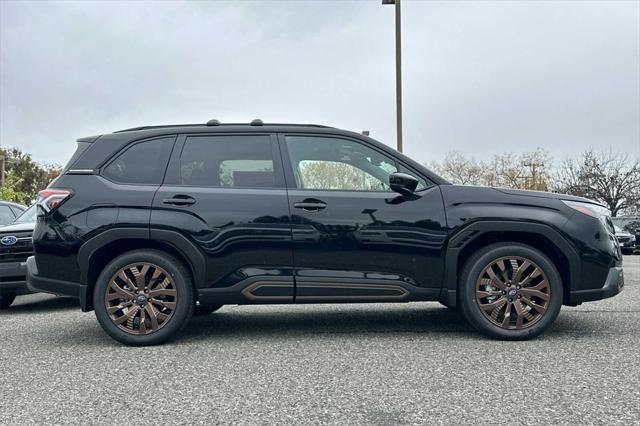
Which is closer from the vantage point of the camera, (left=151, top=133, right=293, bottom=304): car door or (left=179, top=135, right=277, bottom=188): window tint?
(left=151, top=133, right=293, bottom=304): car door

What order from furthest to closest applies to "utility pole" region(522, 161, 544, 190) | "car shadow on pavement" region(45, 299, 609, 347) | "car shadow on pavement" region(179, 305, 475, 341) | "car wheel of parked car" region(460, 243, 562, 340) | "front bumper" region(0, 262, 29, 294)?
1. "utility pole" region(522, 161, 544, 190)
2. "front bumper" region(0, 262, 29, 294)
3. "car shadow on pavement" region(179, 305, 475, 341)
4. "car shadow on pavement" region(45, 299, 609, 347)
5. "car wheel of parked car" region(460, 243, 562, 340)

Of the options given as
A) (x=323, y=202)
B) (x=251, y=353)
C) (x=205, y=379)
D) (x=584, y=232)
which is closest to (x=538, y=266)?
(x=584, y=232)

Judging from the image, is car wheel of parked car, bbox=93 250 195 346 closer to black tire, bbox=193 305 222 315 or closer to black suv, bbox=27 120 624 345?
black suv, bbox=27 120 624 345

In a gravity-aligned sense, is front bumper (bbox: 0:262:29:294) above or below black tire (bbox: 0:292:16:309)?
above

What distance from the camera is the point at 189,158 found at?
4.99 m

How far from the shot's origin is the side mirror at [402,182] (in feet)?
15.4

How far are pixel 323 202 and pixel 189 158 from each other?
1.22 m

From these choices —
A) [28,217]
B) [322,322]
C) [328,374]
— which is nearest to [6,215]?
[28,217]

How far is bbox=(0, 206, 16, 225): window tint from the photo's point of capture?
859 cm

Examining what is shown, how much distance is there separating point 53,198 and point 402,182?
2858mm

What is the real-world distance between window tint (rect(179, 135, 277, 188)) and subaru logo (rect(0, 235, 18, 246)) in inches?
128

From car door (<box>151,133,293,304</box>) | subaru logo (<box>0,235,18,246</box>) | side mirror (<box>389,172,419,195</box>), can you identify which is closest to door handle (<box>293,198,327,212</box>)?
car door (<box>151,133,293,304</box>)

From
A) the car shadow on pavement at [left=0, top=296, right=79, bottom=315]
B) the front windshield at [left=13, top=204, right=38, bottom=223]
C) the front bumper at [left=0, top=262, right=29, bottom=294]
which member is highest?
the front windshield at [left=13, top=204, right=38, bottom=223]

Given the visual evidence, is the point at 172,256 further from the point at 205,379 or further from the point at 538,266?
the point at 538,266
